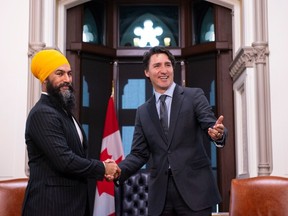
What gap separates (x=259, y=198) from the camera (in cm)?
321

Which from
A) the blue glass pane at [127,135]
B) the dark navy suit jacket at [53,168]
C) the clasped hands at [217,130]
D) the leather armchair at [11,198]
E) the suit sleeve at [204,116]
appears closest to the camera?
the dark navy suit jacket at [53,168]

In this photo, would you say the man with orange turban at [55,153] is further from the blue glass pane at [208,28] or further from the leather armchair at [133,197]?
the blue glass pane at [208,28]

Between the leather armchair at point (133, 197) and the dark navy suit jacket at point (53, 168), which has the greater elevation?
the dark navy suit jacket at point (53, 168)

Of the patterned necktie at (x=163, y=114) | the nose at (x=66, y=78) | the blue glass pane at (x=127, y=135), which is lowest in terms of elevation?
the blue glass pane at (x=127, y=135)

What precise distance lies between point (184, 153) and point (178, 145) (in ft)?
0.18

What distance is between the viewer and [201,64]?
224 inches

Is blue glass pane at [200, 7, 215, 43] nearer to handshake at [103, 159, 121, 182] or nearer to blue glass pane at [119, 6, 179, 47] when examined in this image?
blue glass pane at [119, 6, 179, 47]

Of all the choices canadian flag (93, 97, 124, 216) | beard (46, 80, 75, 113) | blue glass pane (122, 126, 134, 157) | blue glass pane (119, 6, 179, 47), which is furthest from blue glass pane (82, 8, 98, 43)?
beard (46, 80, 75, 113)

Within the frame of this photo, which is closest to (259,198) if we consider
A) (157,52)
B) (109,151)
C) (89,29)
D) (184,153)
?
(184,153)

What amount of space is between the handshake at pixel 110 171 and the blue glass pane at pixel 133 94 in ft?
9.05

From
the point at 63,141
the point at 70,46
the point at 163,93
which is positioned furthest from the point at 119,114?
the point at 63,141

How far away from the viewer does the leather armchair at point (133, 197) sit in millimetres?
5293

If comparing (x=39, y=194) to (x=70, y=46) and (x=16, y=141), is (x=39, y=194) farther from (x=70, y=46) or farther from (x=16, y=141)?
(x=70, y=46)

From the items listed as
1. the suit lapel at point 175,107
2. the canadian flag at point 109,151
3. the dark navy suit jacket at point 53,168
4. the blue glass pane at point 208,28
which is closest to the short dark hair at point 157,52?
the suit lapel at point 175,107
